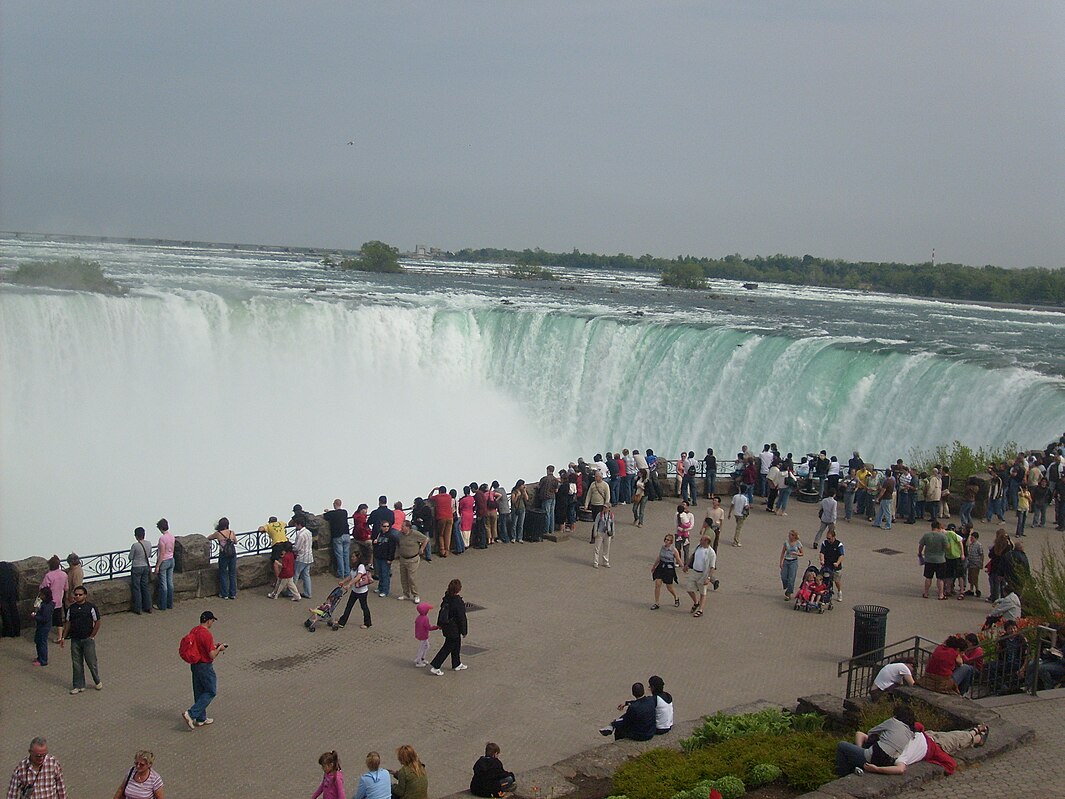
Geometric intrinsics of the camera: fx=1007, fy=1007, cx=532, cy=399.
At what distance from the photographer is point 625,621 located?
12.9 m

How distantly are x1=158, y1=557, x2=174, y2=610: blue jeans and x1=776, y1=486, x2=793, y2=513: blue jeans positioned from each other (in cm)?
1119

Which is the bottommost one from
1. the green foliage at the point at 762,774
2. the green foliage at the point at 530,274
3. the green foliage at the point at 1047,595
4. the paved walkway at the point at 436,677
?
the paved walkway at the point at 436,677

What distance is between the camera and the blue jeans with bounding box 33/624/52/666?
10.6 meters

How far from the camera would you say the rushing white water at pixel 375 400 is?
2391cm

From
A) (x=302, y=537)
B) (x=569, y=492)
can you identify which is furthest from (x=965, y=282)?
(x=302, y=537)

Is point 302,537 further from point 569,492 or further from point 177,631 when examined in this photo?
point 569,492

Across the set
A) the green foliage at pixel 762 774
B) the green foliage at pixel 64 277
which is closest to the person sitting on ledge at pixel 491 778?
the green foliage at pixel 762 774

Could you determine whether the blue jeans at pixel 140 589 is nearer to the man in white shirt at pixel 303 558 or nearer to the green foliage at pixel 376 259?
the man in white shirt at pixel 303 558

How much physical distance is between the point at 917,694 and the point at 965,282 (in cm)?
8403

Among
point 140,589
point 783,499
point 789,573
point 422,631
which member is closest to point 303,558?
point 140,589

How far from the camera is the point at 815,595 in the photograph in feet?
44.0

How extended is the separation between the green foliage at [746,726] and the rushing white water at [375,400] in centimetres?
1558

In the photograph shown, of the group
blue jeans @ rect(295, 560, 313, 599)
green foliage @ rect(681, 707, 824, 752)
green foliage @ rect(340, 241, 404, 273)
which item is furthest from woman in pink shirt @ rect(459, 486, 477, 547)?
green foliage @ rect(340, 241, 404, 273)

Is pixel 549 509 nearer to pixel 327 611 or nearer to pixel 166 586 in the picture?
pixel 327 611
